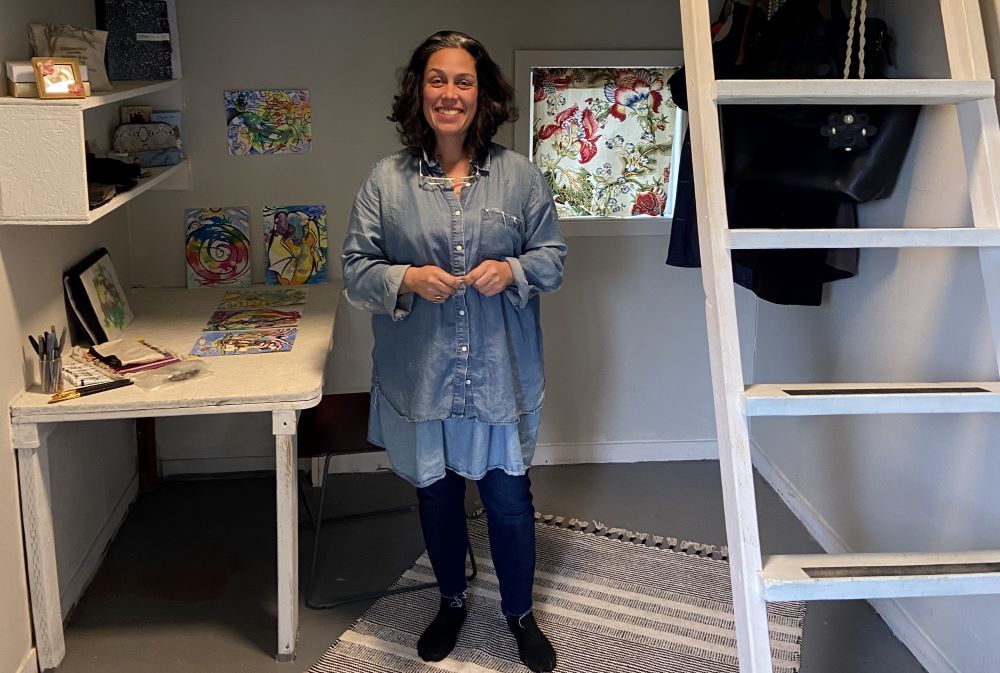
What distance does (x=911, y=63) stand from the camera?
7.97ft

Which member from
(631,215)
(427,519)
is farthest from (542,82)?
(427,519)

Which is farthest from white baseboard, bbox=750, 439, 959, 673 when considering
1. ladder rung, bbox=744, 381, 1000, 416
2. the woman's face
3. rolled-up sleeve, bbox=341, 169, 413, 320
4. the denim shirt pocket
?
the woman's face

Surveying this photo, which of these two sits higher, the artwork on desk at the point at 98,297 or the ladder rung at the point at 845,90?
the ladder rung at the point at 845,90

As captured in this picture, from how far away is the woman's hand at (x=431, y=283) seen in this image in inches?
84.0

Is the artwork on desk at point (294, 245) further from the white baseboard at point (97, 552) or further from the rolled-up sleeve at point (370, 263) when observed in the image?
the rolled-up sleeve at point (370, 263)

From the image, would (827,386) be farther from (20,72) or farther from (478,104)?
(20,72)

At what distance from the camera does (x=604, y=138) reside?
344cm

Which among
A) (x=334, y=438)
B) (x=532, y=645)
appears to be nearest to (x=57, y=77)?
(x=334, y=438)

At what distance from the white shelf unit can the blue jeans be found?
104cm

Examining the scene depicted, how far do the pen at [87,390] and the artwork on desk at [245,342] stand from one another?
300 millimetres

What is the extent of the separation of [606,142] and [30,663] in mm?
2341

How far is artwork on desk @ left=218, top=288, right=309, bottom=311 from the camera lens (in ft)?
10.2

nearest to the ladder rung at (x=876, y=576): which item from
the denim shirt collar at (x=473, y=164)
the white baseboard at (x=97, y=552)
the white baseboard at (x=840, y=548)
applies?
the white baseboard at (x=840, y=548)

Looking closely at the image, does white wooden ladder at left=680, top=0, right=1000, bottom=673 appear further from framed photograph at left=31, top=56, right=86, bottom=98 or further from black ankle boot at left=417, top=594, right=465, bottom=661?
framed photograph at left=31, top=56, right=86, bottom=98
